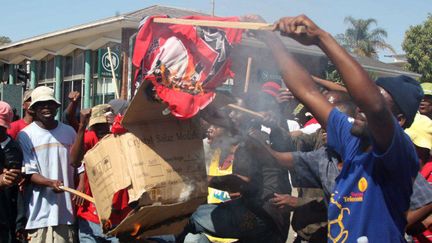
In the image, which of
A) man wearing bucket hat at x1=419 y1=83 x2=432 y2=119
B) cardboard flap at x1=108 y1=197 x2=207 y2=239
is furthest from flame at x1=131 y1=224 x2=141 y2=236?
man wearing bucket hat at x1=419 y1=83 x2=432 y2=119

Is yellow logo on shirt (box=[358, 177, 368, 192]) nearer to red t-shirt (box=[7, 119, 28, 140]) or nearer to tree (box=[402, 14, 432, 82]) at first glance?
red t-shirt (box=[7, 119, 28, 140])

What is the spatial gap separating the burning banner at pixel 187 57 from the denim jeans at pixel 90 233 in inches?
81.2

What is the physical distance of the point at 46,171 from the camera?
191 inches

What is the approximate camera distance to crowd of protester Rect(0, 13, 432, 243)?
2.30 m

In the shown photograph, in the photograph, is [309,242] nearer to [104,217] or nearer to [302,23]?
[104,217]

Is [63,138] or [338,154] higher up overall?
[338,154]

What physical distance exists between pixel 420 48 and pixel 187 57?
77.4ft

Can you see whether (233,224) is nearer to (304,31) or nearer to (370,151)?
(370,151)

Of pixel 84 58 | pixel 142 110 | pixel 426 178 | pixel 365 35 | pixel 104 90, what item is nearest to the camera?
pixel 142 110

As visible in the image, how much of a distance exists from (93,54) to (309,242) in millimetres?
15839

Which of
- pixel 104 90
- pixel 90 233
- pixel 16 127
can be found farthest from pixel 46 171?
pixel 104 90

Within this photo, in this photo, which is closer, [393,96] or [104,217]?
[393,96]

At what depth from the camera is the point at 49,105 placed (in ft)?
16.2

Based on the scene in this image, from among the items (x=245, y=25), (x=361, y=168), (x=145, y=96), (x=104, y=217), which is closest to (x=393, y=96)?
(x=361, y=168)
